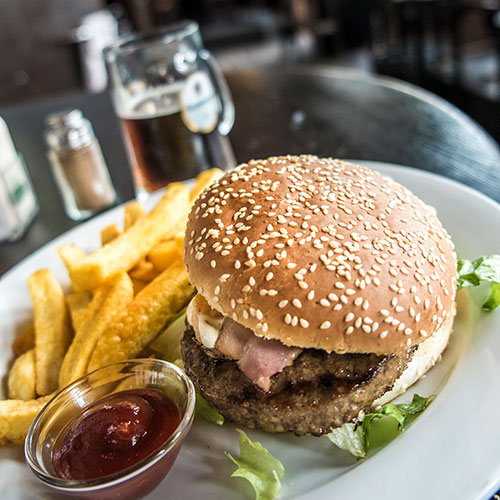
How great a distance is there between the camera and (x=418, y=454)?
147cm

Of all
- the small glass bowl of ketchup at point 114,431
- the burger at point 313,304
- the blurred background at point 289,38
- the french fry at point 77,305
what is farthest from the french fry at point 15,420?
the blurred background at point 289,38

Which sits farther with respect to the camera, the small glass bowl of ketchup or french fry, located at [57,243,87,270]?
french fry, located at [57,243,87,270]

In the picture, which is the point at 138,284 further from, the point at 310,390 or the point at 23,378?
the point at 310,390

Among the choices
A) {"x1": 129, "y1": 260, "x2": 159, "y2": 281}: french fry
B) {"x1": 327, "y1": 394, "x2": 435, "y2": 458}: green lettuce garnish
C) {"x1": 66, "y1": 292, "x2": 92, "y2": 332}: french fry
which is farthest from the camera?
{"x1": 129, "y1": 260, "x2": 159, "y2": 281}: french fry

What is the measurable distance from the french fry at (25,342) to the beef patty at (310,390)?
905 mm

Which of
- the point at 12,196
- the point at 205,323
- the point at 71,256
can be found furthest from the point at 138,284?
the point at 12,196

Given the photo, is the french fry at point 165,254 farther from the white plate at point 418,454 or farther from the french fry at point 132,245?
the white plate at point 418,454

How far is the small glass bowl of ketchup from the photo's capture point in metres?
1.46

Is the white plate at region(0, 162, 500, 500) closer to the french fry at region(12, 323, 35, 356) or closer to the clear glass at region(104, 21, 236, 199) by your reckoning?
the french fry at region(12, 323, 35, 356)

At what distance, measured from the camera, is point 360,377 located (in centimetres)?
159

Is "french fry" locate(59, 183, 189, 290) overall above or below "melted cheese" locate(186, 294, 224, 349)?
above

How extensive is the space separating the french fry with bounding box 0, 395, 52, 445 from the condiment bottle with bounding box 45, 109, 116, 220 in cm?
152

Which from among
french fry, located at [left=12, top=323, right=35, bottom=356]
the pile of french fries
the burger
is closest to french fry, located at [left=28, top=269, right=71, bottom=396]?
the pile of french fries

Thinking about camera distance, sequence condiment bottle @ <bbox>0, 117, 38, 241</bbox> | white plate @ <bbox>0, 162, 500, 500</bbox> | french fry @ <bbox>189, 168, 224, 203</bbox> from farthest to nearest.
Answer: condiment bottle @ <bbox>0, 117, 38, 241</bbox>, french fry @ <bbox>189, 168, 224, 203</bbox>, white plate @ <bbox>0, 162, 500, 500</bbox>
